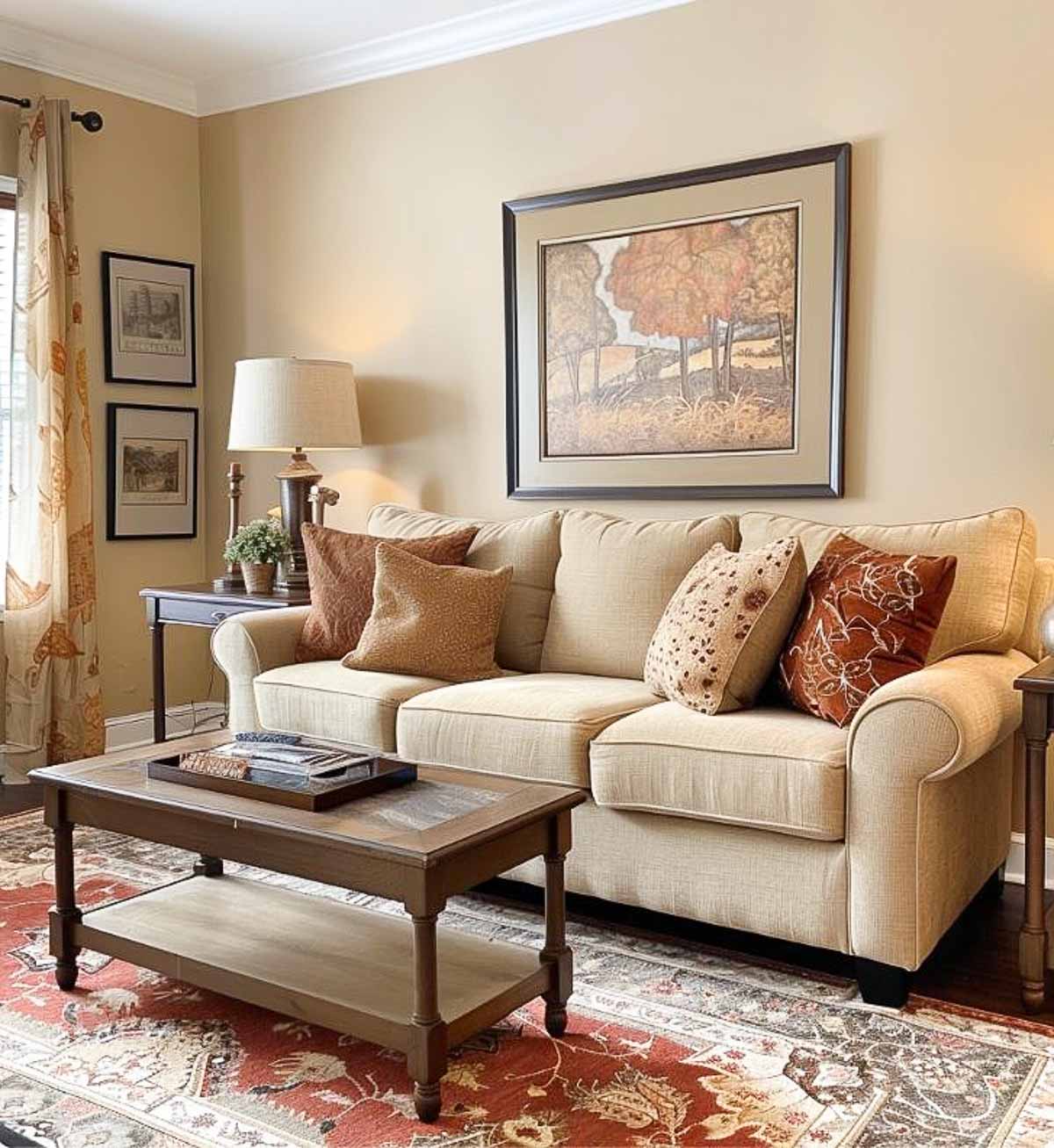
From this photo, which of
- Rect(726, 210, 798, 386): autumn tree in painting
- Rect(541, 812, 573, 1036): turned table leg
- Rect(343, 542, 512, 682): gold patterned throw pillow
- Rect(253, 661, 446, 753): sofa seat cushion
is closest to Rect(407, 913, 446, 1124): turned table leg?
Rect(541, 812, 573, 1036): turned table leg

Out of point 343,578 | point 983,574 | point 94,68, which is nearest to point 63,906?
point 343,578

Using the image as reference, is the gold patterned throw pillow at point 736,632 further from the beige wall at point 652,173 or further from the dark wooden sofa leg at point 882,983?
the beige wall at point 652,173

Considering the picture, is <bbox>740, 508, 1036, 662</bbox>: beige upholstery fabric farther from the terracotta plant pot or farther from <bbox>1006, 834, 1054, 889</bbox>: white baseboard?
the terracotta plant pot

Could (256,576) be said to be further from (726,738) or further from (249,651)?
(726,738)

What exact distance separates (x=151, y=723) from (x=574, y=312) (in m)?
2.41

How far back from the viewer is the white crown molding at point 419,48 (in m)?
3.92

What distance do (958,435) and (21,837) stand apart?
2.96m

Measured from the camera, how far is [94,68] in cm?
454

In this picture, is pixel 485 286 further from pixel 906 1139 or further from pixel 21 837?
pixel 906 1139

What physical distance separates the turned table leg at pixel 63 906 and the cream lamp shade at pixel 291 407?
191cm

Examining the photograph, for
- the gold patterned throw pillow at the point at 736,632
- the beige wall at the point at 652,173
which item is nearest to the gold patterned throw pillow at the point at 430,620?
the gold patterned throw pillow at the point at 736,632

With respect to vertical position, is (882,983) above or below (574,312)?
below

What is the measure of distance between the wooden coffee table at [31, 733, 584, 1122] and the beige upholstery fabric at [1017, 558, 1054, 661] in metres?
1.38

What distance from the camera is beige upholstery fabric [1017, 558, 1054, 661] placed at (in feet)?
10.0
